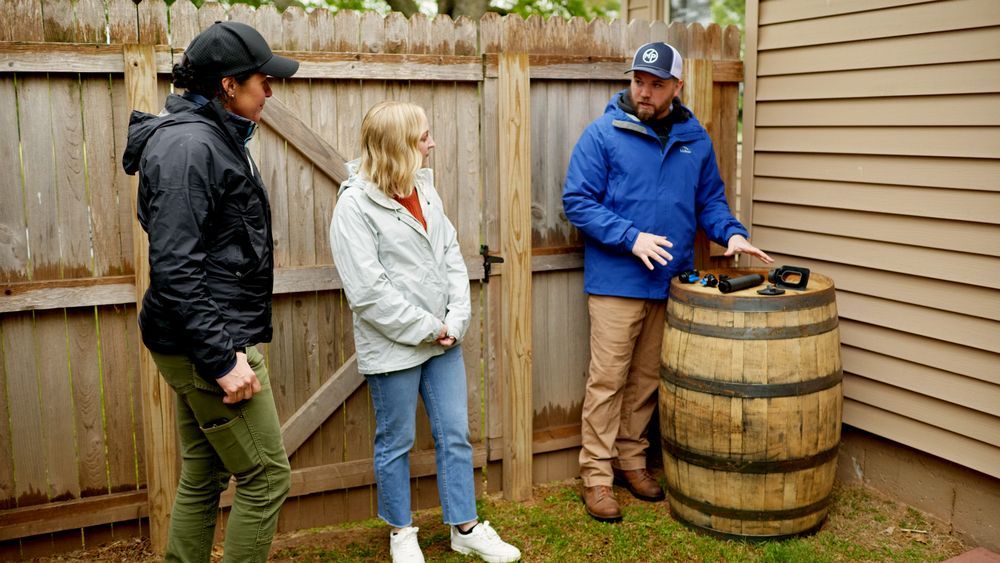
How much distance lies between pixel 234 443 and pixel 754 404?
82.7 inches

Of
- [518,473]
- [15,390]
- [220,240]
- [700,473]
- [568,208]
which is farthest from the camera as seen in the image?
[518,473]

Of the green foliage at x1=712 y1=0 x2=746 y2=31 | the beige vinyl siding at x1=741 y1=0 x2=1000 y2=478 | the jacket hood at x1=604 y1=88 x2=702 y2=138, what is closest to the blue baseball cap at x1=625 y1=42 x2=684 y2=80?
the jacket hood at x1=604 y1=88 x2=702 y2=138

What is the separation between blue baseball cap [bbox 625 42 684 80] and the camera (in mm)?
3916

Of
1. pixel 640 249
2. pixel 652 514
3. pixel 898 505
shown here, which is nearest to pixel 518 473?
pixel 652 514

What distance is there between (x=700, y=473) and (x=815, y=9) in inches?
93.6

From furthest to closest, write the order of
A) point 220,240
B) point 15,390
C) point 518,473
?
point 518,473
point 15,390
point 220,240

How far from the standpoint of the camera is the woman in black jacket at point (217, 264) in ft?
7.89

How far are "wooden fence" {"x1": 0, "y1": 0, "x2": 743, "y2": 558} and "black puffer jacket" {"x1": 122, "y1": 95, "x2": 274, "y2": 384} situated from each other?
960 mm

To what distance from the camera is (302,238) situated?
380 centimetres

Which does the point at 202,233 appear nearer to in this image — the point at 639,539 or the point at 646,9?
the point at 639,539

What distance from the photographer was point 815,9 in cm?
429

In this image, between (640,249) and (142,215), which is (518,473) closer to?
(640,249)

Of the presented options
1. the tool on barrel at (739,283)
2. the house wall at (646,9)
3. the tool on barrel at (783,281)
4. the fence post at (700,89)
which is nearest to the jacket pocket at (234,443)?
the tool on barrel at (739,283)

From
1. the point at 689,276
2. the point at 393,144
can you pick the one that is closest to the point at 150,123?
the point at 393,144
